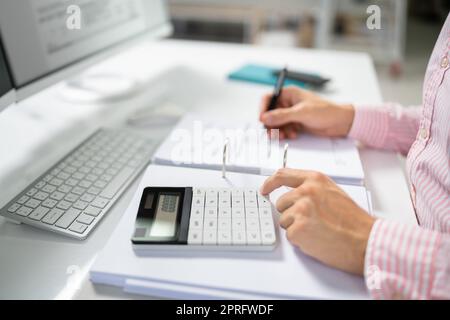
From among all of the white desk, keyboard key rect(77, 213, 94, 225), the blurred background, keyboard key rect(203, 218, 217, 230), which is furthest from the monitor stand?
the blurred background

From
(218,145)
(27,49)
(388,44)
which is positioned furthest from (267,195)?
(388,44)

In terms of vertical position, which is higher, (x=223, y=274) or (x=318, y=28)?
(x=223, y=274)

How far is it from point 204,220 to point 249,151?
216mm

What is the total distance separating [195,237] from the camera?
0.49m

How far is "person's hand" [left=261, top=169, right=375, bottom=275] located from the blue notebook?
1.77 ft

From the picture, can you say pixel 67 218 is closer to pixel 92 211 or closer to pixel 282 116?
pixel 92 211

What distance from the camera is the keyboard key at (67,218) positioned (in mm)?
548

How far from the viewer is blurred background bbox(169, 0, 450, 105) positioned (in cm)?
266

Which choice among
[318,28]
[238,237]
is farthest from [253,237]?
[318,28]

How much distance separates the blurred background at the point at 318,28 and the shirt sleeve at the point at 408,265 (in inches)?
83.7

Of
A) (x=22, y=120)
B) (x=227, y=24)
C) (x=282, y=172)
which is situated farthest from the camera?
(x=227, y=24)

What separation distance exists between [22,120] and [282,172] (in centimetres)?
57
